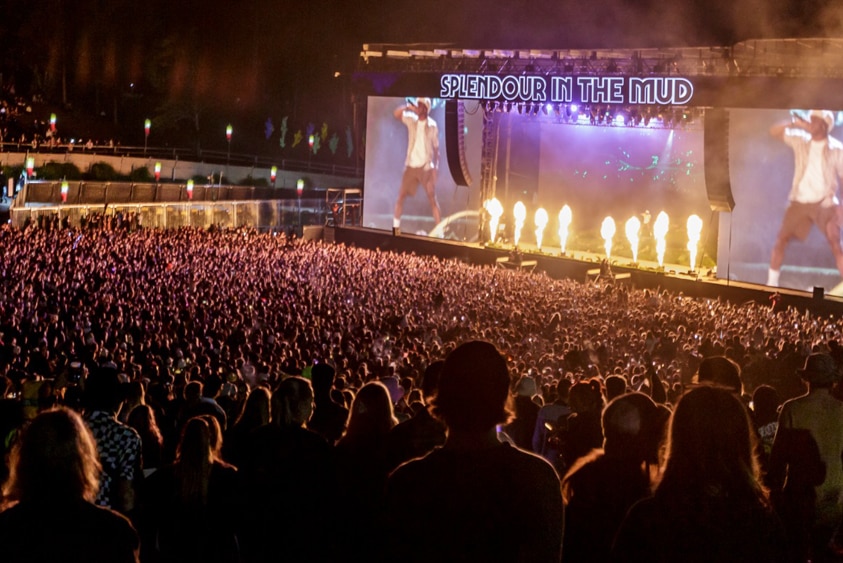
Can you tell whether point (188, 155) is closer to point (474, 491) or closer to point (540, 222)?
point (540, 222)

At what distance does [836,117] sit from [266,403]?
65.4 feet

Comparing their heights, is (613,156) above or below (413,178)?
above

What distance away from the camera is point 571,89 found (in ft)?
81.8

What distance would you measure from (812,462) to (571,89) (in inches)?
848

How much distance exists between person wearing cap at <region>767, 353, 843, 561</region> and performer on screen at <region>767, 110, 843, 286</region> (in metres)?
18.7

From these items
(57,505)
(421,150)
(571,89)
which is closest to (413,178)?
(421,150)

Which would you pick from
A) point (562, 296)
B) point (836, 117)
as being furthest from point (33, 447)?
point (836, 117)

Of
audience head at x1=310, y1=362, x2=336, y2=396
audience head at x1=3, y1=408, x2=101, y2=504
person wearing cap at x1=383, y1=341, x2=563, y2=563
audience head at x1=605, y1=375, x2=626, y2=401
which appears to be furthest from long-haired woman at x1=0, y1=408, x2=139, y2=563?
audience head at x1=605, y1=375, x2=626, y2=401

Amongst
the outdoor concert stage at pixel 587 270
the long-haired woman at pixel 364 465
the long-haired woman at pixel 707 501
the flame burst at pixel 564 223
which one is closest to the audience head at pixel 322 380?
the long-haired woman at pixel 364 465

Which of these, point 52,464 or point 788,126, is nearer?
point 52,464

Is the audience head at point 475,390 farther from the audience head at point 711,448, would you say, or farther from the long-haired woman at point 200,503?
the long-haired woman at point 200,503

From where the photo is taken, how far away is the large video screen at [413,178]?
96.6ft

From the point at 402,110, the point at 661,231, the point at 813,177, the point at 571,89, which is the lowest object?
the point at 661,231

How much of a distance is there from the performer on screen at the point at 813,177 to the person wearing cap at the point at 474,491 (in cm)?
2109
